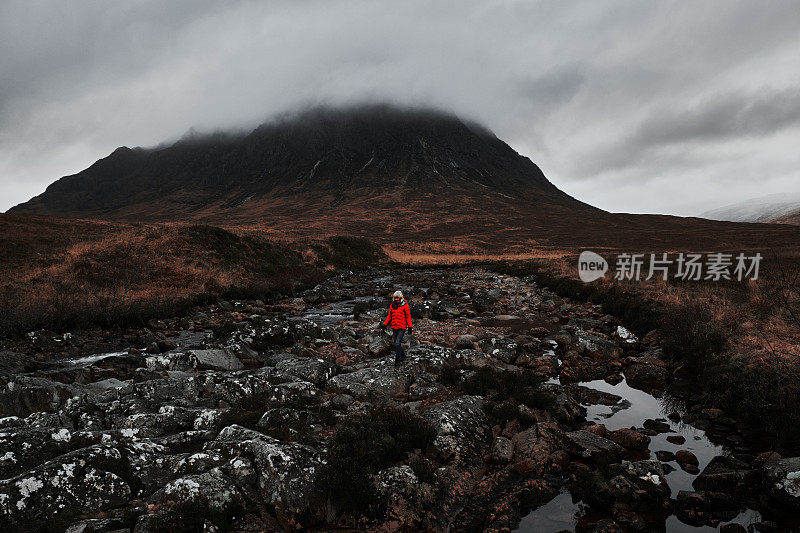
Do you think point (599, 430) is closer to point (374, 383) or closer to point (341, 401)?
point (374, 383)

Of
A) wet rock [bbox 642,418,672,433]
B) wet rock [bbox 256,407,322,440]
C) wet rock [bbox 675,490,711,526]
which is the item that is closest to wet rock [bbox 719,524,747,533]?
wet rock [bbox 675,490,711,526]

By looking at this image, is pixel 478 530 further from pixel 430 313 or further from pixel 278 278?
pixel 278 278

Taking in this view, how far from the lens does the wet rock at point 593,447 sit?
670 centimetres

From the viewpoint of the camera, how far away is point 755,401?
788 centimetres

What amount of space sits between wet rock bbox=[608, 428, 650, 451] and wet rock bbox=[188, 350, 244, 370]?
34.5ft

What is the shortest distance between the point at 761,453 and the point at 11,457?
1248 cm

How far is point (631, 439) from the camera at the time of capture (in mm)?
7324

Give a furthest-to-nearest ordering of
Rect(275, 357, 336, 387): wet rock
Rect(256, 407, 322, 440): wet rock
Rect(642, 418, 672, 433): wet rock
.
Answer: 1. Rect(275, 357, 336, 387): wet rock
2. Rect(642, 418, 672, 433): wet rock
3. Rect(256, 407, 322, 440): wet rock

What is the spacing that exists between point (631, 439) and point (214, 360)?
37.0 ft

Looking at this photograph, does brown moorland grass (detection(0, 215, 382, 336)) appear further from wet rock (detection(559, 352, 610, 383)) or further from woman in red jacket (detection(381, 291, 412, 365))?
wet rock (detection(559, 352, 610, 383))

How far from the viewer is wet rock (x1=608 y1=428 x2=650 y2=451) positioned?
23.9 ft

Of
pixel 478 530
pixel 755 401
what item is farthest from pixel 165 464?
pixel 755 401

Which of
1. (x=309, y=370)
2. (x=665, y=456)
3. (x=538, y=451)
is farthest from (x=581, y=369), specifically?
(x=309, y=370)

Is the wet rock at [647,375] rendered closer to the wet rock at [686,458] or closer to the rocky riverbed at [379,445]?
Answer: the rocky riverbed at [379,445]
